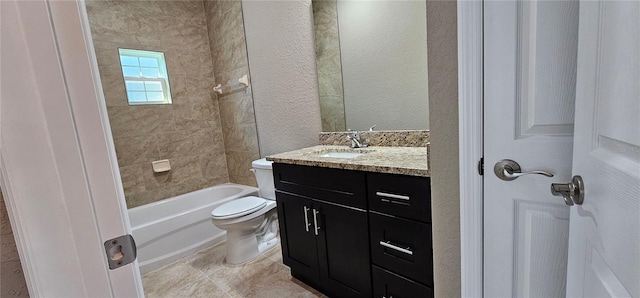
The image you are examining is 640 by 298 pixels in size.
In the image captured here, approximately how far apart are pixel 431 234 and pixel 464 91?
1.85 ft

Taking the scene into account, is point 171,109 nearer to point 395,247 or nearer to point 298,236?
point 298,236

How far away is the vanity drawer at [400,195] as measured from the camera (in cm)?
107

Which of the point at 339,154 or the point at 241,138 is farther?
the point at 241,138

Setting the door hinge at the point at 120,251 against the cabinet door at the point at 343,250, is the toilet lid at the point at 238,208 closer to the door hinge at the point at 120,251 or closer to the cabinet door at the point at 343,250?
the cabinet door at the point at 343,250

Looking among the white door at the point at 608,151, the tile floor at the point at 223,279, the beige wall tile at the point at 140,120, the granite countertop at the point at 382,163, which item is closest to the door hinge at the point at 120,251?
the white door at the point at 608,151

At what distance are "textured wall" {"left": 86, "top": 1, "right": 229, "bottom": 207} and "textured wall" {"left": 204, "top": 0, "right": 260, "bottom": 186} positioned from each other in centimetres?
12

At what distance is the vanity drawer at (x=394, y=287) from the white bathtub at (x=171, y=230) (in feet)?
5.46

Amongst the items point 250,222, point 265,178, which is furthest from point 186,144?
point 250,222

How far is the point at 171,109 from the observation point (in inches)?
112

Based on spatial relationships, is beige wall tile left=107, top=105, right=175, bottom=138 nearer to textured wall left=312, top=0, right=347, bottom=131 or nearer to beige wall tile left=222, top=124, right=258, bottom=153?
beige wall tile left=222, top=124, right=258, bottom=153

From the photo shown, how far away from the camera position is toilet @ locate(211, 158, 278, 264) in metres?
2.02

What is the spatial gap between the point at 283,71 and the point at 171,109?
4.38 ft

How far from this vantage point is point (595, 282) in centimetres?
58

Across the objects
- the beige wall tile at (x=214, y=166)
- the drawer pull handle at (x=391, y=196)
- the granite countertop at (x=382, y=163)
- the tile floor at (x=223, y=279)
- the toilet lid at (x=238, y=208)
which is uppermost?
the granite countertop at (x=382, y=163)
